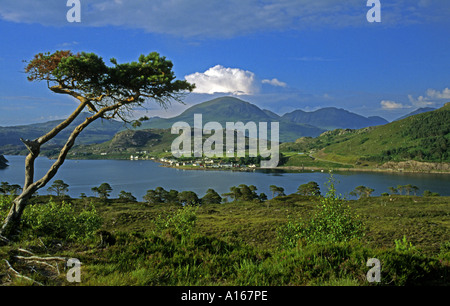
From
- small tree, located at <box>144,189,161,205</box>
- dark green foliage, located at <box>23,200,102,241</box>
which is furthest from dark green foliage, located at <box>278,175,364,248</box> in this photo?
small tree, located at <box>144,189,161,205</box>

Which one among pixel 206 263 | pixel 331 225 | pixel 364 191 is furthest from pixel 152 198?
pixel 206 263

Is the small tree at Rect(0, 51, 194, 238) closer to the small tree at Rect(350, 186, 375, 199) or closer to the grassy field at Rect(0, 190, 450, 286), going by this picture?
the grassy field at Rect(0, 190, 450, 286)

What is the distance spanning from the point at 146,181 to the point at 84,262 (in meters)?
176

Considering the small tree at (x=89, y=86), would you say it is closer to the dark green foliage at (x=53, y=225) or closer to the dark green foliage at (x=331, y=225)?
the dark green foliage at (x=53, y=225)

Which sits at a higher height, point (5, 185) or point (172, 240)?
point (172, 240)

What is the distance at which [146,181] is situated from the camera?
179 m

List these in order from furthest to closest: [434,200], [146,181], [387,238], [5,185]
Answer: [146,181], [5,185], [434,200], [387,238]

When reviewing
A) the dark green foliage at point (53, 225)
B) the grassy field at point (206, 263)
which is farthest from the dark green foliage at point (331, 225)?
the dark green foliage at point (53, 225)

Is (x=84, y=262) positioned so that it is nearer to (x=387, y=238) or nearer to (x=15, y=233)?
(x=15, y=233)

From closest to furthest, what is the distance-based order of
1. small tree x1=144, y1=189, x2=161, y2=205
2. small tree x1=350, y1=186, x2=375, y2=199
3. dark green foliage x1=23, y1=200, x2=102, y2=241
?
dark green foliage x1=23, y1=200, x2=102, y2=241, small tree x1=144, y1=189, x2=161, y2=205, small tree x1=350, y1=186, x2=375, y2=199

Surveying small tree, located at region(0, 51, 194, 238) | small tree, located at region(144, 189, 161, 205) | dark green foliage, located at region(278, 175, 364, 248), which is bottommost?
small tree, located at region(144, 189, 161, 205)

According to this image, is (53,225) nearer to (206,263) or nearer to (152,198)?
(206,263)
